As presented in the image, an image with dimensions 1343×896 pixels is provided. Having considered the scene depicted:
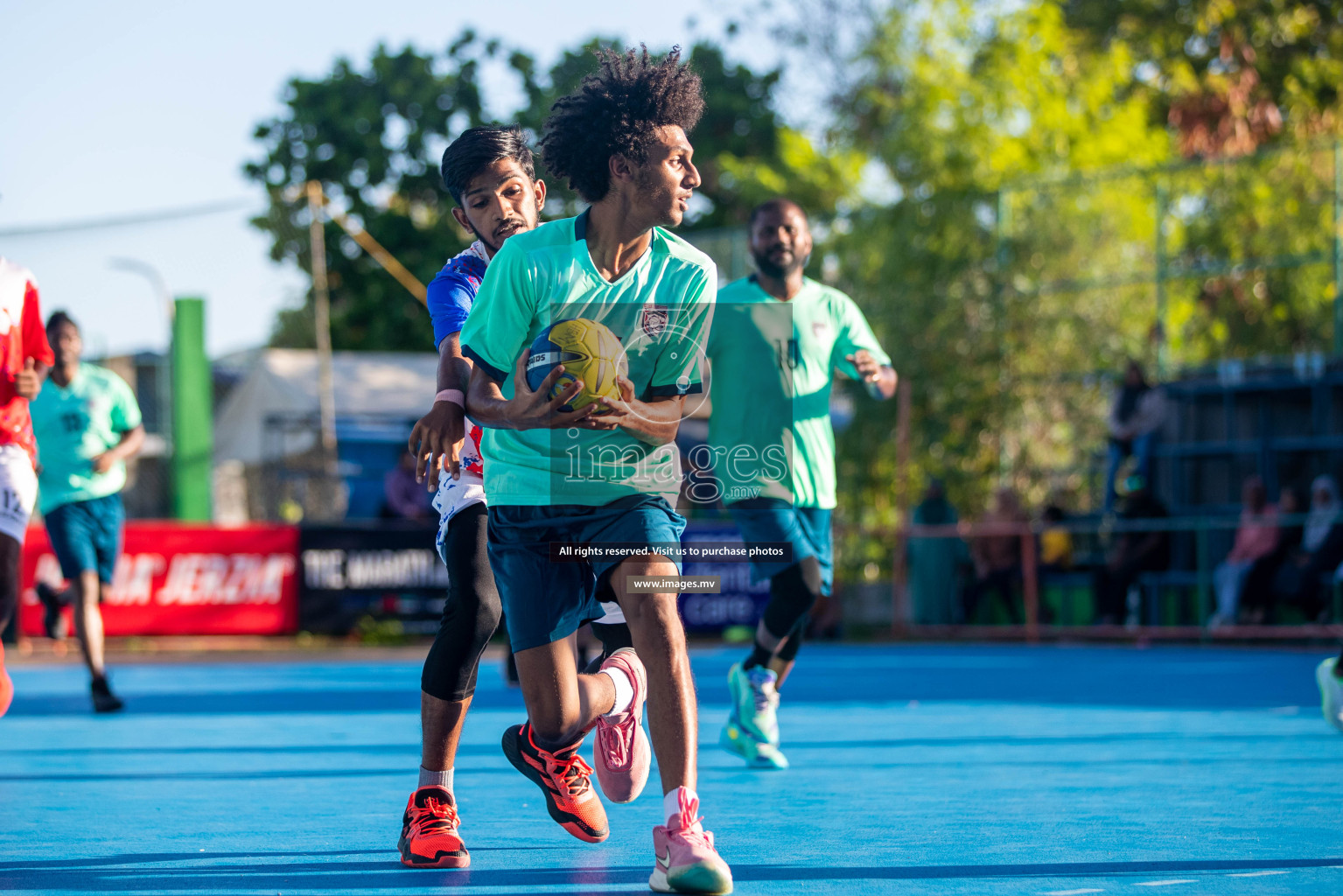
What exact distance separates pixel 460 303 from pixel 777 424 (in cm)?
230

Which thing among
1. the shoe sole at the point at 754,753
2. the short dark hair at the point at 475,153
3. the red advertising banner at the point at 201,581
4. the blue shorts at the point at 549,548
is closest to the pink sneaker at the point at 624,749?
the blue shorts at the point at 549,548

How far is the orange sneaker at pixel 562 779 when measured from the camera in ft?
13.1

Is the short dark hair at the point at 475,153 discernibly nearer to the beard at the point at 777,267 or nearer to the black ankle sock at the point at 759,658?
the beard at the point at 777,267

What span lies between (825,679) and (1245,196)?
9.73 metres

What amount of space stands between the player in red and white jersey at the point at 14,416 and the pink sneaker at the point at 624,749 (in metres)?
2.33

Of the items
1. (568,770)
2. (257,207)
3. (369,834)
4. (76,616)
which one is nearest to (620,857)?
(568,770)

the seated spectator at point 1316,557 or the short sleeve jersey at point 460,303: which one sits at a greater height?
the short sleeve jersey at point 460,303

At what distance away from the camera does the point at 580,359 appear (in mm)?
3484

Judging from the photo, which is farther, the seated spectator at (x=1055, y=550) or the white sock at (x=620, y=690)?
the seated spectator at (x=1055, y=550)

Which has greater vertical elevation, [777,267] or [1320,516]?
[777,267]

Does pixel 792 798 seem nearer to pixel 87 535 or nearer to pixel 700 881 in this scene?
pixel 700 881

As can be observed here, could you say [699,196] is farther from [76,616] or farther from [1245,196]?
[76,616]

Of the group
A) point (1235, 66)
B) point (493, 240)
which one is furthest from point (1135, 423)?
point (1235, 66)

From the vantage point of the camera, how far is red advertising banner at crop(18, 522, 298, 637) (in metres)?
15.1
